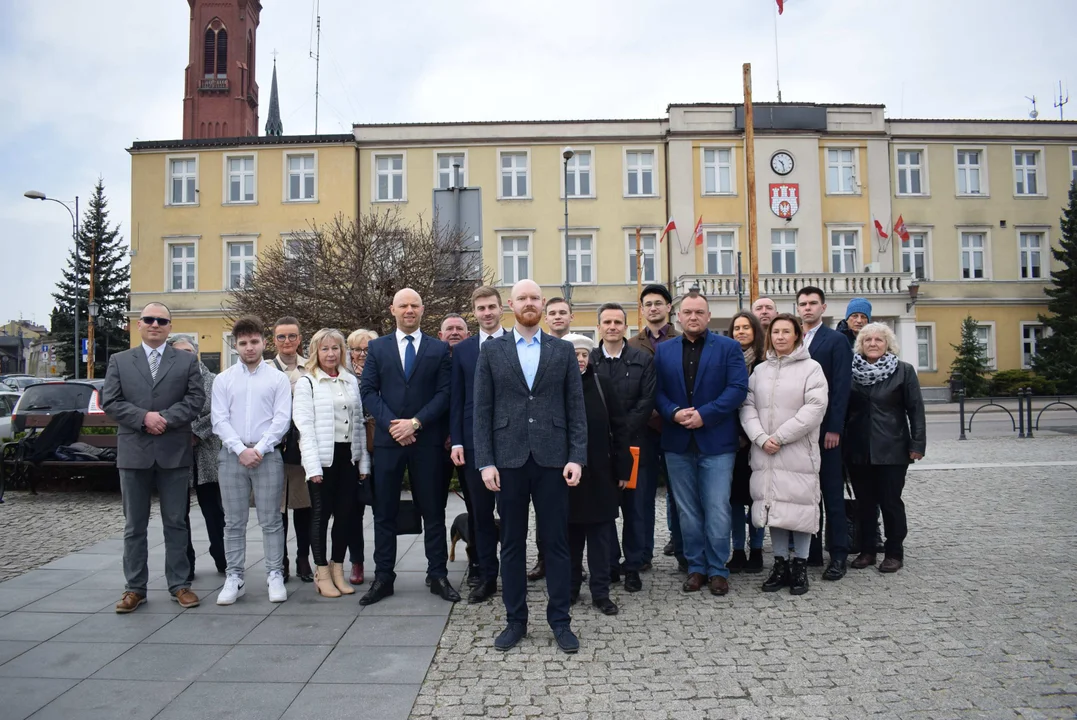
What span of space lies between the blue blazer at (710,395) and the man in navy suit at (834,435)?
81cm

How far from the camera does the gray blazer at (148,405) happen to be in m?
5.41

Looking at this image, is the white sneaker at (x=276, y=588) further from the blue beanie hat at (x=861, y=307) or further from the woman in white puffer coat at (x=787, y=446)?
the blue beanie hat at (x=861, y=307)

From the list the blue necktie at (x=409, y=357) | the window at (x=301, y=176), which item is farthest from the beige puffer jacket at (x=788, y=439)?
the window at (x=301, y=176)

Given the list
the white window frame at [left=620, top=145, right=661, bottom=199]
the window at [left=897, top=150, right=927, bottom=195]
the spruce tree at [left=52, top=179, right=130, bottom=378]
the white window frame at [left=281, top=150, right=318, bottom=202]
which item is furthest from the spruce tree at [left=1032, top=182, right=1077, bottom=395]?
the spruce tree at [left=52, top=179, right=130, bottom=378]

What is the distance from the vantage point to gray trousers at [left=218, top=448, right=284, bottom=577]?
5664 millimetres

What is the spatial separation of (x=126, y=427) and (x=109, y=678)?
197cm

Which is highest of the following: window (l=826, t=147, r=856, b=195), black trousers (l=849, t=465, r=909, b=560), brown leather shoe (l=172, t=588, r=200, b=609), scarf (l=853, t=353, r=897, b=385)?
window (l=826, t=147, r=856, b=195)

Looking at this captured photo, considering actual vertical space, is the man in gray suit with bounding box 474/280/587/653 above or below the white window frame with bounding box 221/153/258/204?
below

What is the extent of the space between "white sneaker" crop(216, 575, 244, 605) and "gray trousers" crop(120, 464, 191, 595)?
287 mm

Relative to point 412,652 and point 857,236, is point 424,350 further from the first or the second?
point 857,236

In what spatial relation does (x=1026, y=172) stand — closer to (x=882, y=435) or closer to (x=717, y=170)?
(x=717, y=170)

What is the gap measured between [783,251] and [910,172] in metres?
7.73

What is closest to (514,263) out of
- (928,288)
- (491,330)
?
(928,288)

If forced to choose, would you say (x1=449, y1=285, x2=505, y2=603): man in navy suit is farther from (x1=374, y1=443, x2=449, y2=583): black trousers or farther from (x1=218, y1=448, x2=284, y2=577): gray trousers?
(x1=218, y1=448, x2=284, y2=577): gray trousers
